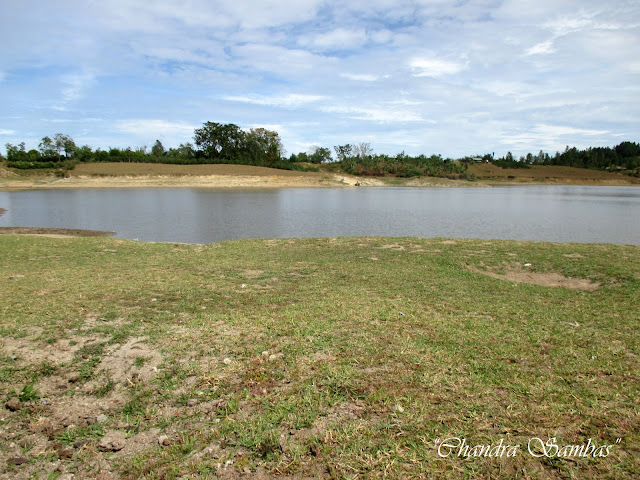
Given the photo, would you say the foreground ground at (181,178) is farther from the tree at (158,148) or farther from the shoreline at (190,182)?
the tree at (158,148)

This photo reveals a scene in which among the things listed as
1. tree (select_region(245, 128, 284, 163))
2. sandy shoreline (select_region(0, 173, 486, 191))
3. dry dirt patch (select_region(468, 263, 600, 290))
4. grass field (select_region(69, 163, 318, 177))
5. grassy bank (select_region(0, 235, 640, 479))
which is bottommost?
dry dirt patch (select_region(468, 263, 600, 290))

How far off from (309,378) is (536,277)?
306 inches

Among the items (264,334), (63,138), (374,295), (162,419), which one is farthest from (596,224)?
(63,138)

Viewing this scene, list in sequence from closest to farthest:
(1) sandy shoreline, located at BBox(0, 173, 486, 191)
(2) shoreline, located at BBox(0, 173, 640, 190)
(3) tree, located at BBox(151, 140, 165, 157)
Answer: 1. (2) shoreline, located at BBox(0, 173, 640, 190)
2. (1) sandy shoreline, located at BBox(0, 173, 486, 191)
3. (3) tree, located at BBox(151, 140, 165, 157)

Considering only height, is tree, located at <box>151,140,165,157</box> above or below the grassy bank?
above

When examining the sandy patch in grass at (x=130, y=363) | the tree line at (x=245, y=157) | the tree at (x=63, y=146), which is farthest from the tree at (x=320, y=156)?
the sandy patch in grass at (x=130, y=363)

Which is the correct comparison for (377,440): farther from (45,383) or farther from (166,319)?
(166,319)

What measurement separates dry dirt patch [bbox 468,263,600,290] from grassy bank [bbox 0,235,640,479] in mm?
715

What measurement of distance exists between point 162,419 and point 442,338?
11.1 ft

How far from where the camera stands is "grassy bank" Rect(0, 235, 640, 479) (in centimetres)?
299

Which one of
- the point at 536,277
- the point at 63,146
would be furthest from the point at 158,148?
the point at 536,277

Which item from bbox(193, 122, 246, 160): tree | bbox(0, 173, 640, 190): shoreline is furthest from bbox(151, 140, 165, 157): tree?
bbox(0, 173, 640, 190): shoreline

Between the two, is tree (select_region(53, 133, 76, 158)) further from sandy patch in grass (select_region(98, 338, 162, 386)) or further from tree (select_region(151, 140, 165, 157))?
sandy patch in grass (select_region(98, 338, 162, 386))

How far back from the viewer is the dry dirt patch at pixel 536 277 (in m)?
8.92
